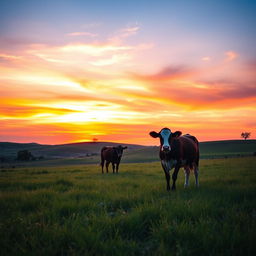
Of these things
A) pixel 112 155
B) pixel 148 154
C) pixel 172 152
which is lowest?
pixel 148 154

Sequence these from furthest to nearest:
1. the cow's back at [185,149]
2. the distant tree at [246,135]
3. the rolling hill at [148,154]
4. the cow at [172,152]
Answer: the distant tree at [246,135], the rolling hill at [148,154], the cow's back at [185,149], the cow at [172,152]

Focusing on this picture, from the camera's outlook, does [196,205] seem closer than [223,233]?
No

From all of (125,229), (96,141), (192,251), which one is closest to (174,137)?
(125,229)

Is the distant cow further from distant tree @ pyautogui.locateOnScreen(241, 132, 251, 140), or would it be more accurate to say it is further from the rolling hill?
distant tree @ pyautogui.locateOnScreen(241, 132, 251, 140)

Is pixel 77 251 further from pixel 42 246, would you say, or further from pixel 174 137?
pixel 174 137

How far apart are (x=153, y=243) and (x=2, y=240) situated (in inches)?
103

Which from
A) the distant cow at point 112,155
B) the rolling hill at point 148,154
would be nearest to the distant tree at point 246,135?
the rolling hill at point 148,154

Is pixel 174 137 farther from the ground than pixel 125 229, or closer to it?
farther from the ground

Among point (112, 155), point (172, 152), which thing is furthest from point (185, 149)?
point (112, 155)

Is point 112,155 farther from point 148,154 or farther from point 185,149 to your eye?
point 148,154

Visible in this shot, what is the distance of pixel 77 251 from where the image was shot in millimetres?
3232

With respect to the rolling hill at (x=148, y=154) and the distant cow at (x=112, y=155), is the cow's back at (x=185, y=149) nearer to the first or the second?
the distant cow at (x=112, y=155)

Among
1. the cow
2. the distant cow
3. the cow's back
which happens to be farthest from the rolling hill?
the cow

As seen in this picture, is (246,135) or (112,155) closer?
(112,155)
